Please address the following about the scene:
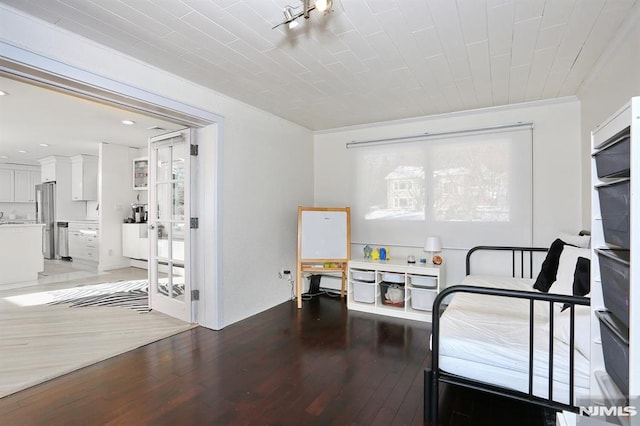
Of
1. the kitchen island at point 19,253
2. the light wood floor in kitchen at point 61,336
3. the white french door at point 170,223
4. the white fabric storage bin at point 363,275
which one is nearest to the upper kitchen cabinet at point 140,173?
the kitchen island at point 19,253

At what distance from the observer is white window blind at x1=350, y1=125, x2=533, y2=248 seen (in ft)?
11.5

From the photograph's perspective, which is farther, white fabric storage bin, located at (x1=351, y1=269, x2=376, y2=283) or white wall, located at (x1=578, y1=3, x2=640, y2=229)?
white fabric storage bin, located at (x1=351, y1=269, x2=376, y2=283)

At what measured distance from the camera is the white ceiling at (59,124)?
11.4ft

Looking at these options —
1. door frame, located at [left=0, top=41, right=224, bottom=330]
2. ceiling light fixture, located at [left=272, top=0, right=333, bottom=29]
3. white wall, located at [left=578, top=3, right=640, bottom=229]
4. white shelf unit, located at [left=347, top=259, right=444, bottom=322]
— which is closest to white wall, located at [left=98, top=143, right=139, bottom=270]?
door frame, located at [left=0, top=41, right=224, bottom=330]

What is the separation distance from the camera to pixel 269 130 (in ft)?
12.7

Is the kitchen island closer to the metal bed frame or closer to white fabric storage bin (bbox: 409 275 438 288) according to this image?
white fabric storage bin (bbox: 409 275 438 288)

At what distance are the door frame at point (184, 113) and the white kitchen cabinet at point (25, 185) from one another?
24.8ft

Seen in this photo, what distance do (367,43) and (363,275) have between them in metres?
2.60

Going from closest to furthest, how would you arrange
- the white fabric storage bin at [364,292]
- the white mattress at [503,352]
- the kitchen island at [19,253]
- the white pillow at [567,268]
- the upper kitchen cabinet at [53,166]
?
the white mattress at [503,352], the white pillow at [567,268], the white fabric storage bin at [364,292], the kitchen island at [19,253], the upper kitchen cabinet at [53,166]

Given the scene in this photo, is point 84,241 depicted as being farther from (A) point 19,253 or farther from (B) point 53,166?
(B) point 53,166

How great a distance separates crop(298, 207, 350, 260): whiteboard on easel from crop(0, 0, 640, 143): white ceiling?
146 centimetres

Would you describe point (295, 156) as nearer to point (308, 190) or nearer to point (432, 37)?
point (308, 190)

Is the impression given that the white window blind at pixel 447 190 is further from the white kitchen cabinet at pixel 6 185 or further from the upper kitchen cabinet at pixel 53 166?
the white kitchen cabinet at pixel 6 185

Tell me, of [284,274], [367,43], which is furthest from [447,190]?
[284,274]
